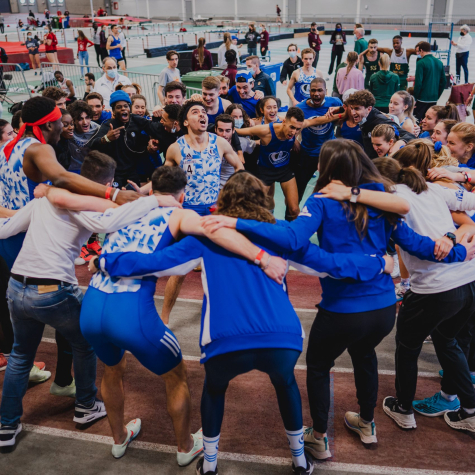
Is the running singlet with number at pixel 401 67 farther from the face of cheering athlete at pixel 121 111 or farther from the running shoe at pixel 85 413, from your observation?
the running shoe at pixel 85 413

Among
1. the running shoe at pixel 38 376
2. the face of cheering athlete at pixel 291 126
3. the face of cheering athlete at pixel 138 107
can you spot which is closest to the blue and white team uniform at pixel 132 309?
the running shoe at pixel 38 376

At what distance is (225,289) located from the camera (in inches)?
96.6

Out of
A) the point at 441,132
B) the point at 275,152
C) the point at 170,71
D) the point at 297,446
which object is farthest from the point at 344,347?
the point at 170,71

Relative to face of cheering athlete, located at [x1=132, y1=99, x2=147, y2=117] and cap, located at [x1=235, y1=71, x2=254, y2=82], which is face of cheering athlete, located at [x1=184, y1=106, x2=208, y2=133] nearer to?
face of cheering athlete, located at [x1=132, y1=99, x2=147, y2=117]

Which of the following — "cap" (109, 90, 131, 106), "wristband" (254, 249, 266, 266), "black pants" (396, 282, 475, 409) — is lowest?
"black pants" (396, 282, 475, 409)

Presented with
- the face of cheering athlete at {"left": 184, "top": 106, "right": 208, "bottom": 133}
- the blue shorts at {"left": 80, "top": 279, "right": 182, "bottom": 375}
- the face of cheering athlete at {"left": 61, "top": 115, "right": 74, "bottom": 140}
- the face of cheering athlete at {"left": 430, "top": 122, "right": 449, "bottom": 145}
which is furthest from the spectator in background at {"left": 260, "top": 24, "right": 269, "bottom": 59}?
the blue shorts at {"left": 80, "top": 279, "right": 182, "bottom": 375}

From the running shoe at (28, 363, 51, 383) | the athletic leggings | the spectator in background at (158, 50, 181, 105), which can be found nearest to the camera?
the athletic leggings

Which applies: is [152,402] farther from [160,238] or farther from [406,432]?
[406,432]

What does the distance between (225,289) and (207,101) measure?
4695 millimetres

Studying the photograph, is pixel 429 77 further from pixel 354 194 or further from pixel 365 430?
pixel 365 430

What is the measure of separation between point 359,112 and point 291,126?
0.86 meters

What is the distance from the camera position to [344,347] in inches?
113

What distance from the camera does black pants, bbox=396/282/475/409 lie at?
3.07 m

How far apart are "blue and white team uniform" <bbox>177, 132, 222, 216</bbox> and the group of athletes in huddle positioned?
170 centimetres
